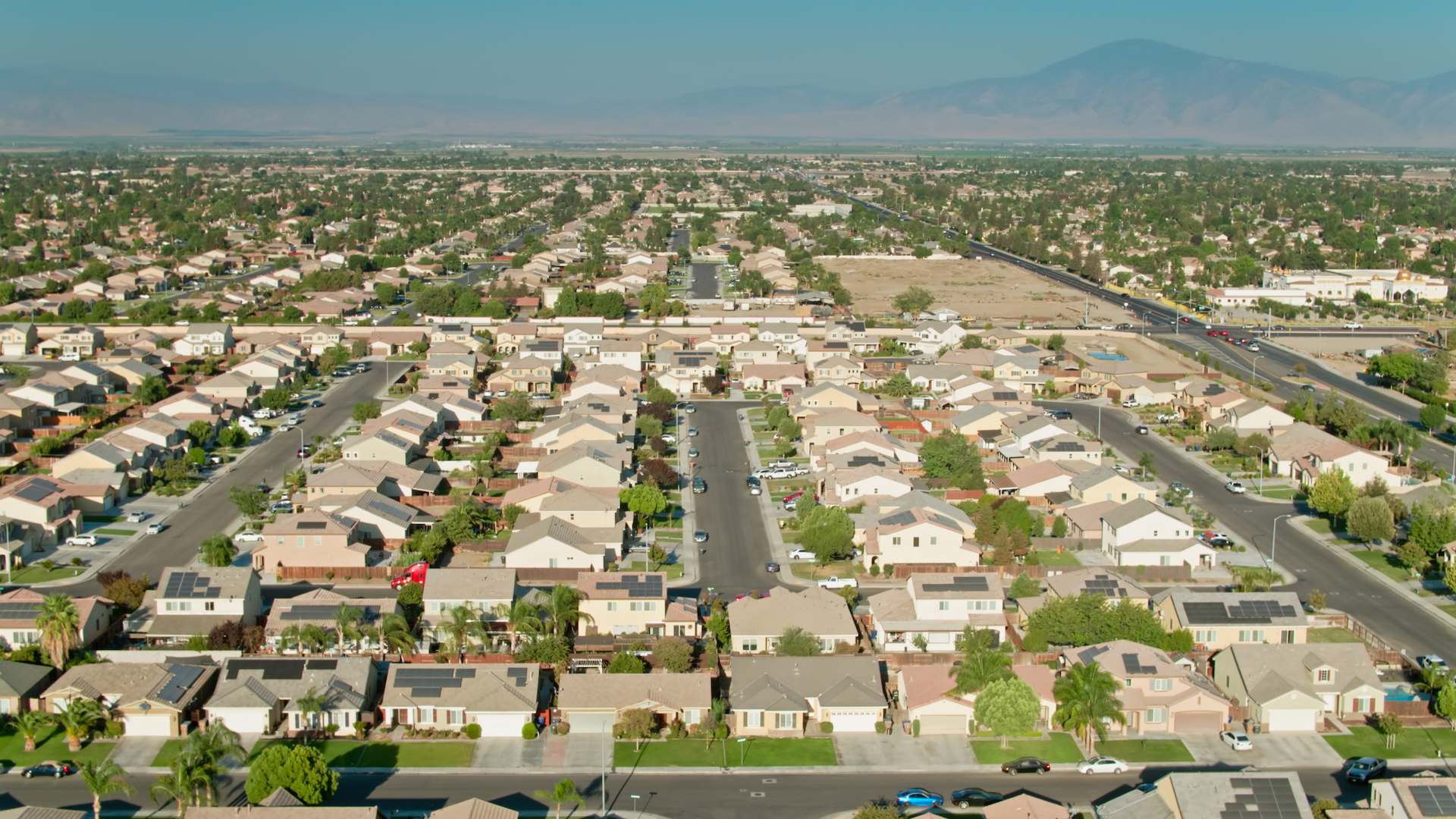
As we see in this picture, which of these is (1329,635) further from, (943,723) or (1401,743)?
(943,723)

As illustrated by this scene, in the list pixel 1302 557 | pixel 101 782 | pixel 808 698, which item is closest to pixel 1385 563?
pixel 1302 557

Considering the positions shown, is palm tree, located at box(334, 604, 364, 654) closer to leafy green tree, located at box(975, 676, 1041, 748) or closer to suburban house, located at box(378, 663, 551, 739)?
suburban house, located at box(378, 663, 551, 739)

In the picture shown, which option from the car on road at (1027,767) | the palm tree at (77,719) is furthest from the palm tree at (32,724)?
the car on road at (1027,767)

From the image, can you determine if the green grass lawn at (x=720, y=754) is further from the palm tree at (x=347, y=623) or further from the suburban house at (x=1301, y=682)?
the suburban house at (x=1301, y=682)

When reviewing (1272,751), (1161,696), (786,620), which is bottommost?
(1272,751)

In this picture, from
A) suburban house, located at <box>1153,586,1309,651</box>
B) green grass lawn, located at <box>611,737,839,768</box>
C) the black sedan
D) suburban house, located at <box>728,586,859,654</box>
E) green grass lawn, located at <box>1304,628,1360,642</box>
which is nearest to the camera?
the black sedan

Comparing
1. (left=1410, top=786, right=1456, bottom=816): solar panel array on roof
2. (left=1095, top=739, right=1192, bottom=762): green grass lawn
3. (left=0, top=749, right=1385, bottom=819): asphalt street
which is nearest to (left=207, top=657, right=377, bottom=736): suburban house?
(left=0, top=749, right=1385, bottom=819): asphalt street
